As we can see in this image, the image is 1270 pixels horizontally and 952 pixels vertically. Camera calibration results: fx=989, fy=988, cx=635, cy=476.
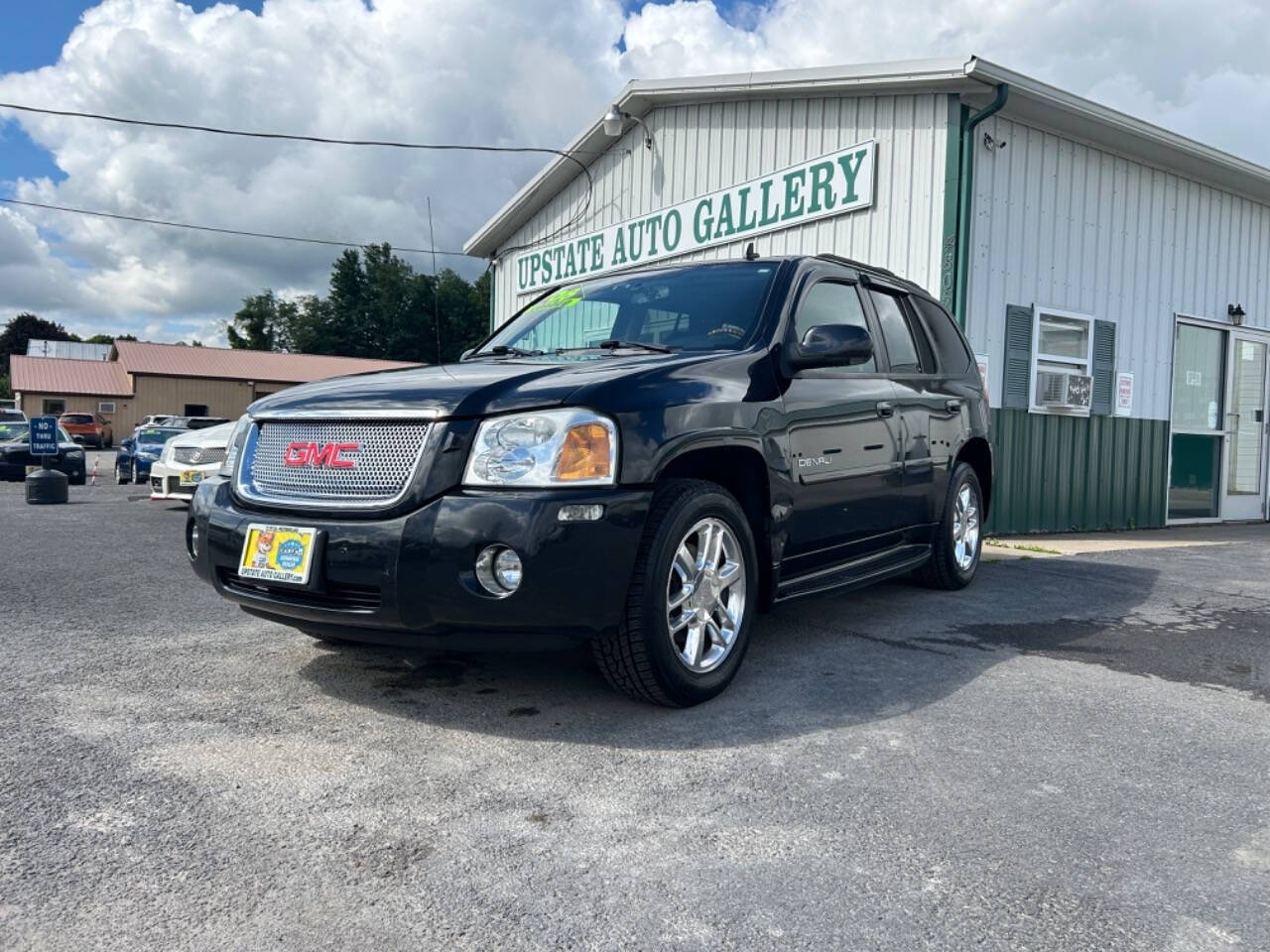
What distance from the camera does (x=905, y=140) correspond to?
339 inches

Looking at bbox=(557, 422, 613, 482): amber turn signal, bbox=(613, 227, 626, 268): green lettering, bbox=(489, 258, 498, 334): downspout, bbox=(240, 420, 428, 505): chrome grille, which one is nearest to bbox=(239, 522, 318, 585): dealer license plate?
bbox=(240, 420, 428, 505): chrome grille

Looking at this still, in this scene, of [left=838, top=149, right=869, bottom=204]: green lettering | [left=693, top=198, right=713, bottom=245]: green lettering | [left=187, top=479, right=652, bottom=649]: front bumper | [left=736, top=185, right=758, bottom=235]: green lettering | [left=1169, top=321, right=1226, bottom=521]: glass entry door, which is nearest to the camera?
→ [left=187, top=479, right=652, bottom=649]: front bumper

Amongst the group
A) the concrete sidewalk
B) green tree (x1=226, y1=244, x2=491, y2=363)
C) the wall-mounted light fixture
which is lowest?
the concrete sidewalk

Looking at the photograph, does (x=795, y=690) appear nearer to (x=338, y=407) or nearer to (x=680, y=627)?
(x=680, y=627)

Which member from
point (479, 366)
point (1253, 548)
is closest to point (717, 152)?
point (1253, 548)

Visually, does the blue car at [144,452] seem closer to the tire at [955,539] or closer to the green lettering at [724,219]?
the green lettering at [724,219]

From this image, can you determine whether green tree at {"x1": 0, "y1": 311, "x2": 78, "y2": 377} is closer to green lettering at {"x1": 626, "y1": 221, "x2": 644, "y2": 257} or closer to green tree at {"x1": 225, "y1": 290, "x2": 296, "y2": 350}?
green tree at {"x1": 225, "y1": 290, "x2": 296, "y2": 350}

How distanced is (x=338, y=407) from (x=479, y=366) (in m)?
0.59

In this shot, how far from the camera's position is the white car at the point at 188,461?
381 inches

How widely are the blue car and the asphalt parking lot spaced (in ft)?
41.5

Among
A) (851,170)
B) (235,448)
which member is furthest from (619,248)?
(235,448)

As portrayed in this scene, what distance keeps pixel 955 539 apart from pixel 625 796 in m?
3.61

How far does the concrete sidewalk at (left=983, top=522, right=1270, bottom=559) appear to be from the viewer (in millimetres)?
7863

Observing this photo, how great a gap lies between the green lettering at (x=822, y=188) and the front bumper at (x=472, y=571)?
7.00 metres
